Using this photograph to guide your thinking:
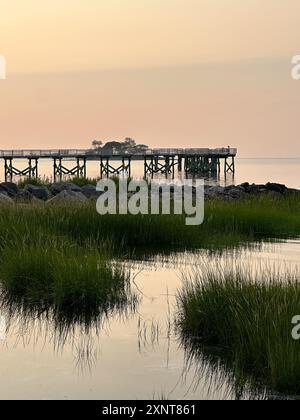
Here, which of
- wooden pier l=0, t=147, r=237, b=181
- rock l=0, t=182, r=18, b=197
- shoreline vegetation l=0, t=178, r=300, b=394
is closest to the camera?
shoreline vegetation l=0, t=178, r=300, b=394

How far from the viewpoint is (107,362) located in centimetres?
879

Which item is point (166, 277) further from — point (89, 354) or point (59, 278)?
point (89, 354)

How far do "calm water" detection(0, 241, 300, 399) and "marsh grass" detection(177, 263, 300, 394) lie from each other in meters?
0.31

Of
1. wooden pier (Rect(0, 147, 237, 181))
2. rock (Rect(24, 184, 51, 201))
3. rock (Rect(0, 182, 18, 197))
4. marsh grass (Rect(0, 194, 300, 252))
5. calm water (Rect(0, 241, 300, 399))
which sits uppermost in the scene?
wooden pier (Rect(0, 147, 237, 181))

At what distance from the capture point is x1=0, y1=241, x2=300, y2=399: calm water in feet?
25.4

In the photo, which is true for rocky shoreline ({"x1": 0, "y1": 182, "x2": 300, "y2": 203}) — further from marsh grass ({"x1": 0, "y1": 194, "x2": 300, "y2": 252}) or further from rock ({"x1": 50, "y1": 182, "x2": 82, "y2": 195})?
marsh grass ({"x1": 0, "y1": 194, "x2": 300, "y2": 252})

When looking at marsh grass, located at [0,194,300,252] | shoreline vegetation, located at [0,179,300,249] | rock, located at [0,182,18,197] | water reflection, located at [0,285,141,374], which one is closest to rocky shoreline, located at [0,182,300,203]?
rock, located at [0,182,18,197]

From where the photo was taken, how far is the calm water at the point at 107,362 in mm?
7746

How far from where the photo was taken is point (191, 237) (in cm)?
1956

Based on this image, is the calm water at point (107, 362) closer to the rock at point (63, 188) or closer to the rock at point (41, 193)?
the rock at point (41, 193)

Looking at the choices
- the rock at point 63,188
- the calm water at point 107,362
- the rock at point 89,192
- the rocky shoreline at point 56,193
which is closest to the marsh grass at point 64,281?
the calm water at point 107,362

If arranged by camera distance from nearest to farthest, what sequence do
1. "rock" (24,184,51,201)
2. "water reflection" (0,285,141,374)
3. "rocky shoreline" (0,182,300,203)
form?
"water reflection" (0,285,141,374) < "rocky shoreline" (0,182,300,203) < "rock" (24,184,51,201)

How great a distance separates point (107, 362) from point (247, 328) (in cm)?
175

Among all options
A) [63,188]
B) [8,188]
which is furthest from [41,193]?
[63,188]
